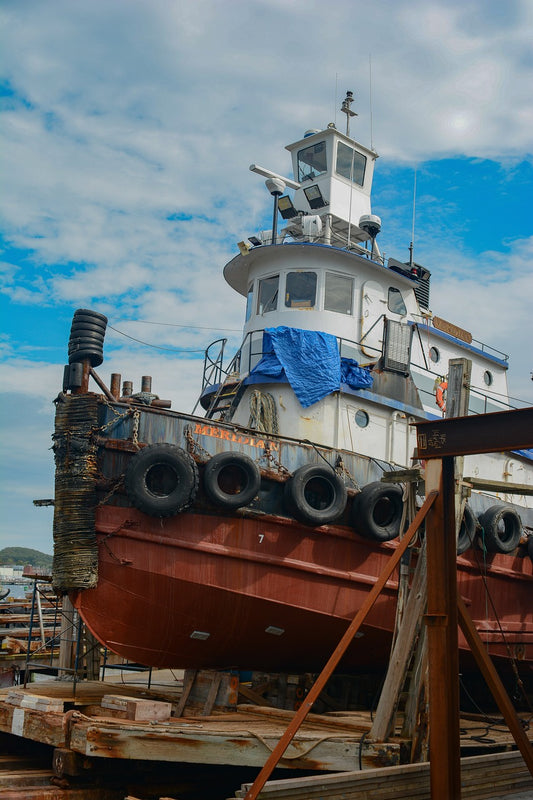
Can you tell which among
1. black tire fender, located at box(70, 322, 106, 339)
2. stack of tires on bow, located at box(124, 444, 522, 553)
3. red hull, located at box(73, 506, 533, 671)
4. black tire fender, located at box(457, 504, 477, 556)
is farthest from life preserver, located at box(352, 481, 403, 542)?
black tire fender, located at box(70, 322, 106, 339)

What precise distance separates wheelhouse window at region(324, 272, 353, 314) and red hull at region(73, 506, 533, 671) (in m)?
4.17

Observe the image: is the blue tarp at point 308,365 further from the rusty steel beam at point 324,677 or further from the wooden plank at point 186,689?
the rusty steel beam at point 324,677

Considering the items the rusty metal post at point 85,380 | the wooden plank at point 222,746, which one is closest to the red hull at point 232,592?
the rusty metal post at point 85,380

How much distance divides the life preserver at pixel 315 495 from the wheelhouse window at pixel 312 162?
8014 millimetres

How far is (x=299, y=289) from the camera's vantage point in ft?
41.8

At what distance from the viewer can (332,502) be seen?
382 inches

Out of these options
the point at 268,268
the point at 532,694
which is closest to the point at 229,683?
the point at 532,694

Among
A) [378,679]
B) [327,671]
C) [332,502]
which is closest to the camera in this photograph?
[327,671]

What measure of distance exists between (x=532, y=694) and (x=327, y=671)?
24.4 feet

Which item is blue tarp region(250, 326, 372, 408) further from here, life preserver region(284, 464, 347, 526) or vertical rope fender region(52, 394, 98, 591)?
vertical rope fender region(52, 394, 98, 591)

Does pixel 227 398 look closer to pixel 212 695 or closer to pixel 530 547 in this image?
pixel 212 695

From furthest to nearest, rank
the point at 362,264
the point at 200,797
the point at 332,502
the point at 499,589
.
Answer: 1. the point at 362,264
2. the point at 499,589
3. the point at 332,502
4. the point at 200,797

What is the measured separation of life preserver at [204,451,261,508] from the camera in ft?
29.7

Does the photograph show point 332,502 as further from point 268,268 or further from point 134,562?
point 268,268
